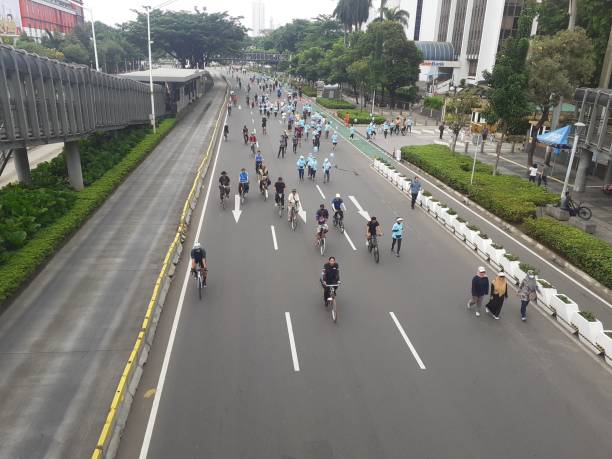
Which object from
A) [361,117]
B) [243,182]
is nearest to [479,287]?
[243,182]

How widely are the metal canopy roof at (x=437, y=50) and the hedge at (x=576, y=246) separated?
74.7m

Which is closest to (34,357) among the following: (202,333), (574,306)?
(202,333)

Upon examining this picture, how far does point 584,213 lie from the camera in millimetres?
23094

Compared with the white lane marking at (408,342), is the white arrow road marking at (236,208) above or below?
below

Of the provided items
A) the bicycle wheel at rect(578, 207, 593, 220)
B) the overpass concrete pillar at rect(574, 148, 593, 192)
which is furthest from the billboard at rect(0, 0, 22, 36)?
the bicycle wheel at rect(578, 207, 593, 220)

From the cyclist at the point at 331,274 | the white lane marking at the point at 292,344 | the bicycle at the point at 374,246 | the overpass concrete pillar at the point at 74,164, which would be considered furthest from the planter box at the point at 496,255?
the overpass concrete pillar at the point at 74,164

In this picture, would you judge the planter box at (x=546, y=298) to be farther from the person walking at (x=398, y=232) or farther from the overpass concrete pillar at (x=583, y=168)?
the overpass concrete pillar at (x=583, y=168)

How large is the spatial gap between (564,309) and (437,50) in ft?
277

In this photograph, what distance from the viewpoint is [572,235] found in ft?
61.1

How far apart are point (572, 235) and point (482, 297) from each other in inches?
263

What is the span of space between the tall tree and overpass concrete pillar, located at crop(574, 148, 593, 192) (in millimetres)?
4247

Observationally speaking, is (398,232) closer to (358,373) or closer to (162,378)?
(358,373)

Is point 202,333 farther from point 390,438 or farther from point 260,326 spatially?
point 390,438

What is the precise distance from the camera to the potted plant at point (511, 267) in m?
16.3
